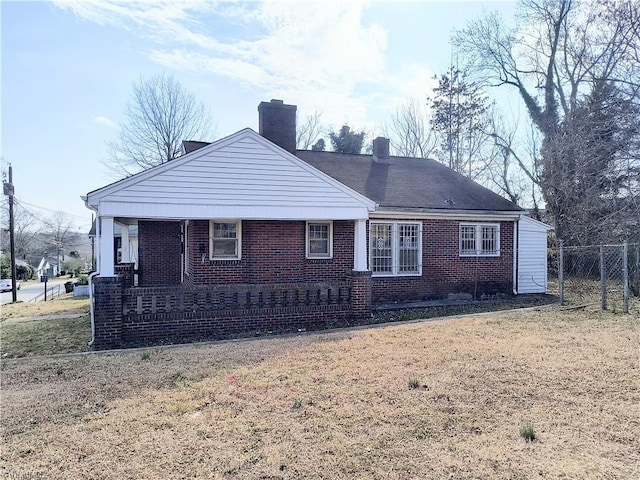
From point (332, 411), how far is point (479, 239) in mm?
11180

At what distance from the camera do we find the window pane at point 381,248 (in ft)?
41.9

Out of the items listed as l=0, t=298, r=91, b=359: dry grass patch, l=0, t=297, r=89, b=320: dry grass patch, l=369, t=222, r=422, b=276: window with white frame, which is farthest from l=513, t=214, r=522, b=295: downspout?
l=0, t=297, r=89, b=320: dry grass patch

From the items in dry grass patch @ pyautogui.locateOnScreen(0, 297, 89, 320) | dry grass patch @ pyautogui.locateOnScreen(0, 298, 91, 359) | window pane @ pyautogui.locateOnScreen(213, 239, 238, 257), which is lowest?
dry grass patch @ pyautogui.locateOnScreen(0, 297, 89, 320)

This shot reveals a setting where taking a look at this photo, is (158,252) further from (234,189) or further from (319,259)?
(319,259)

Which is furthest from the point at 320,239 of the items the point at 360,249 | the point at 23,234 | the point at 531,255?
the point at 23,234

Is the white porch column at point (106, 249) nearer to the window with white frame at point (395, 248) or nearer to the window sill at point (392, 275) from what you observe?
the window with white frame at point (395, 248)

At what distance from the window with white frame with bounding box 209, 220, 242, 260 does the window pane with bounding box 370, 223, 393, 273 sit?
4.23 meters

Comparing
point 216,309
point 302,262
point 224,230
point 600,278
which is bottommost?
point 216,309

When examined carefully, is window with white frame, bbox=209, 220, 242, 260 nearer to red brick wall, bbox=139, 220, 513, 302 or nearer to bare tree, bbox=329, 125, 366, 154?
red brick wall, bbox=139, 220, 513, 302

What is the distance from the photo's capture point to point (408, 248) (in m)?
13.1

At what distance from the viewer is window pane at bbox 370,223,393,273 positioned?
503 inches

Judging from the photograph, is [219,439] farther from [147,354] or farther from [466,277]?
[466,277]

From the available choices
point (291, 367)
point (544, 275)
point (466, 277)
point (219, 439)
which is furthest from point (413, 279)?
point (219, 439)

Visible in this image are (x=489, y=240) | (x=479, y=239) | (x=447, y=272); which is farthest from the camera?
(x=489, y=240)
